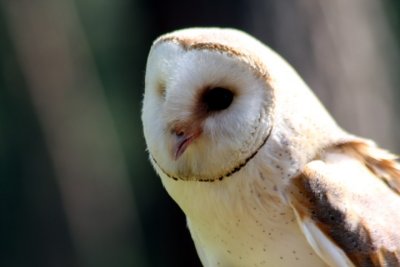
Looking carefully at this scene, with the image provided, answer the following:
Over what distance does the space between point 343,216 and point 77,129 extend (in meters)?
6.81

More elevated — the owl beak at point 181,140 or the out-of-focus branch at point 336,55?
the owl beak at point 181,140

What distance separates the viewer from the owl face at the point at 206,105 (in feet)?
9.11

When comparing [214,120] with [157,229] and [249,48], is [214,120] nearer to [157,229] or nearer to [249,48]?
[249,48]

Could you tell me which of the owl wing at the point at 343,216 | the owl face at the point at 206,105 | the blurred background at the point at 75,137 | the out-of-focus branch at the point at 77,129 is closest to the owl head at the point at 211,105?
the owl face at the point at 206,105

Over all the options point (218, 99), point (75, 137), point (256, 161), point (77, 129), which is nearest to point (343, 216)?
point (256, 161)

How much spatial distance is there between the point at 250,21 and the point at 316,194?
1967 mm

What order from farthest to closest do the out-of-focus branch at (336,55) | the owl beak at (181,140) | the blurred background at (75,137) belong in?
the blurred background at (75,137) → the out-of-focus branch at (336,55) → the owl beak at (181,140)

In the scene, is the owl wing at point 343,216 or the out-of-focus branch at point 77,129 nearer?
the owl wing at point 343,216

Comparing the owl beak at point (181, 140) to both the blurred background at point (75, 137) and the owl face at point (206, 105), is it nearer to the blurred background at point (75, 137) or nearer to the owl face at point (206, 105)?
the owl face at point (206, 105)

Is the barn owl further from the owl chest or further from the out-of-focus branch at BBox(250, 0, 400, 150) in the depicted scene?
the out-of-focus branch at BBox(250, 0, 400, 150)

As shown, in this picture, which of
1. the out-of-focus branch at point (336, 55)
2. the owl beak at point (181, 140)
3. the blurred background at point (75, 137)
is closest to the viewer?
the owl beak at point (181, 140)

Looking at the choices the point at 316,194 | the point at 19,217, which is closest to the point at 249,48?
the point at 316,194

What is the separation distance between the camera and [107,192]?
952 cm

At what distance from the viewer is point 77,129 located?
9.47 m
